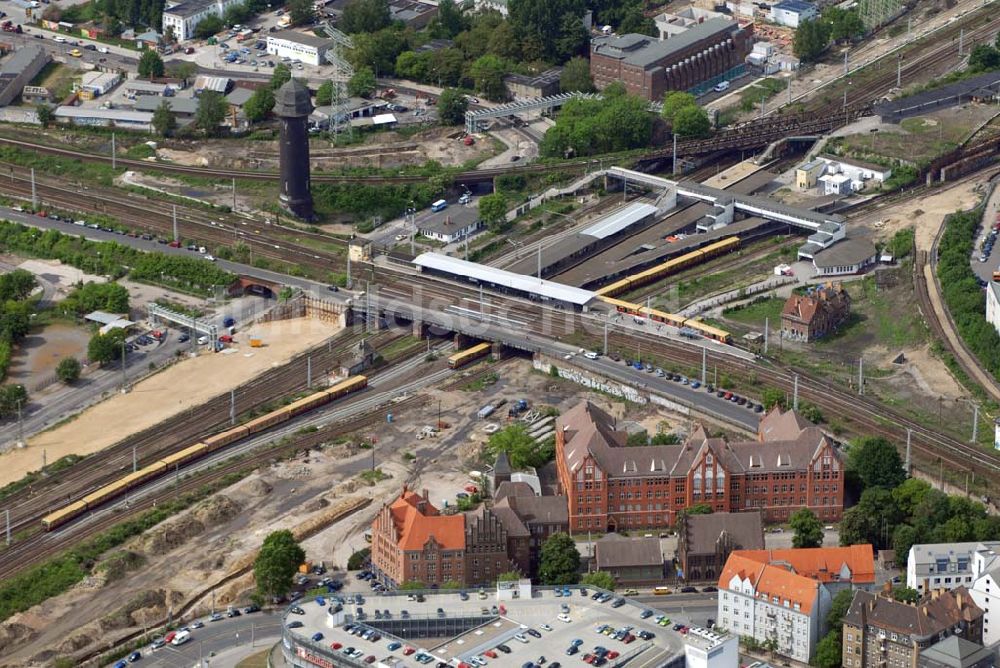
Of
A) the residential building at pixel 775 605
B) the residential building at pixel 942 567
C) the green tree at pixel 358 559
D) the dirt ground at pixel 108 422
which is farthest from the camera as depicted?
the dirt ground at pixel 108 422

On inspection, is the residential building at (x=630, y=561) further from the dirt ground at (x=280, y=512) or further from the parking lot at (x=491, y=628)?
the dirt ground at (x=280, y=512)

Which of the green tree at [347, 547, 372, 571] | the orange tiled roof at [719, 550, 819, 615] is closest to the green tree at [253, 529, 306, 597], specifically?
the green tree at [347, 547, 372, 571]

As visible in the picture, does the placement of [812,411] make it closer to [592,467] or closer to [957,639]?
[592,467]

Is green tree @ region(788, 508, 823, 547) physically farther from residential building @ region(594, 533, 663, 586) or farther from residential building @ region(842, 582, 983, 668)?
residential building @ region(842, 582, 983, 668)

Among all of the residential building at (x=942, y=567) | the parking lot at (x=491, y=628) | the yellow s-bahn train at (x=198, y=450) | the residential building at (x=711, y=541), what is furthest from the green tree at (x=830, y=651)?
the yellow s-bahn train at (x=198, y=450)

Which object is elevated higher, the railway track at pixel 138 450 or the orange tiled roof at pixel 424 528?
the orange tiled roof at pixel 424 528

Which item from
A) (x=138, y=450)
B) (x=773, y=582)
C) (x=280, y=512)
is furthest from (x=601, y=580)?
(x=138, y=450)

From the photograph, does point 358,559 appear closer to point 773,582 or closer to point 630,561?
point 630,561
